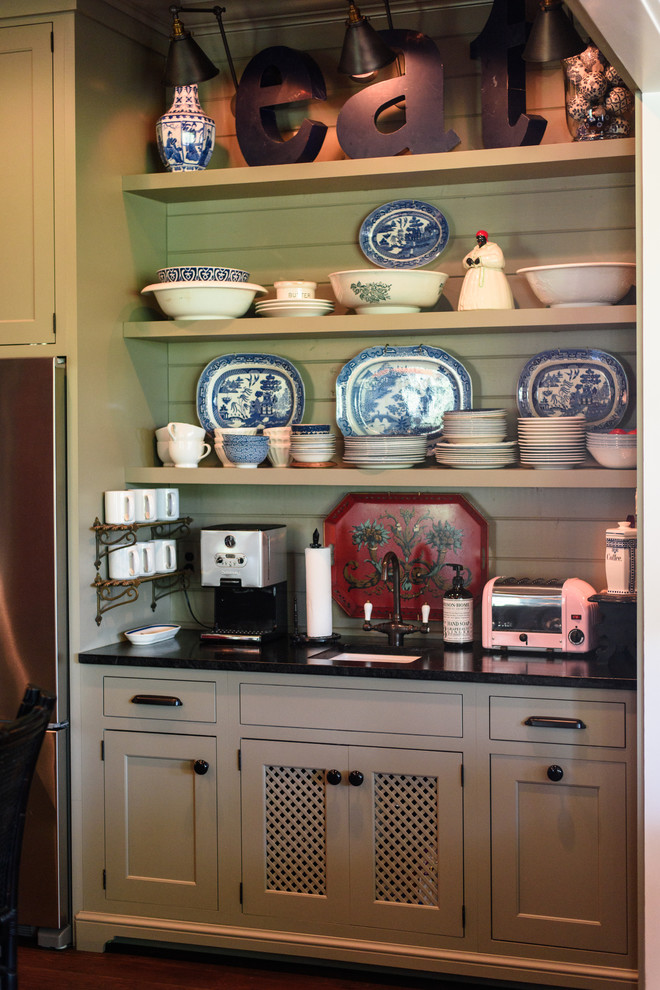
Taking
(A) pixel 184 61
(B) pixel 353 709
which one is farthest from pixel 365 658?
(A) pixel 184 61

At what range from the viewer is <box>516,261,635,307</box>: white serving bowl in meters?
3.01

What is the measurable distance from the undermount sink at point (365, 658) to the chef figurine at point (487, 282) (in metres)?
1.08

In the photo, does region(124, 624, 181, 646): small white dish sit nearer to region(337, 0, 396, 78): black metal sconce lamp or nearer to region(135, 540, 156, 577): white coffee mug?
region(135, 540, 156, 577): white coffee mug

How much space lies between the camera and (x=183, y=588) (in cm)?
368

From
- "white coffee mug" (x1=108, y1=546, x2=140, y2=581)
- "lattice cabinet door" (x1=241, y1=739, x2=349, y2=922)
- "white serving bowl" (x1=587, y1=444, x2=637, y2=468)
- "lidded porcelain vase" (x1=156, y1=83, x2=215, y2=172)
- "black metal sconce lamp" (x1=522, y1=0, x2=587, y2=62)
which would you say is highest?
"black metal sconce lamp" (x1=522, y1=0, x2=587, y2=62)

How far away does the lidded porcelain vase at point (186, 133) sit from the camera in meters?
3.37

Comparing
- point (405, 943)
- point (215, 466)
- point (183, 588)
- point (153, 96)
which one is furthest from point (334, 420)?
point (405, 943)

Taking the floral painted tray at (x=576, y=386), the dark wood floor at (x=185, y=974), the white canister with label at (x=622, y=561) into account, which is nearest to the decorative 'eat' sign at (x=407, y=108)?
the floral painted tray at (x=576, y=386)

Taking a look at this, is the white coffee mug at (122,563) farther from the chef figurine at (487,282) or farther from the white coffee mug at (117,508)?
the chef figurine at (487,282)

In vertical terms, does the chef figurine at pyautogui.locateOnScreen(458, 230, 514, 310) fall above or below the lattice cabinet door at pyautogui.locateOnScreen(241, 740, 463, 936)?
above

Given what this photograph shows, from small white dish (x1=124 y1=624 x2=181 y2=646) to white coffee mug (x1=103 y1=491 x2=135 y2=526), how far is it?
14.1 inches

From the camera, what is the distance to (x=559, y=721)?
9.07ft

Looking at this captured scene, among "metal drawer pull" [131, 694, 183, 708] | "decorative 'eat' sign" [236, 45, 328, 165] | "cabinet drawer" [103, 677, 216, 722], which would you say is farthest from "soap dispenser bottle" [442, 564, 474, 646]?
"decorative 'eat' sign" [236, 45, 328, 165]

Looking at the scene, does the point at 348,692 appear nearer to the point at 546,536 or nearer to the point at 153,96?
the point at 546,536
